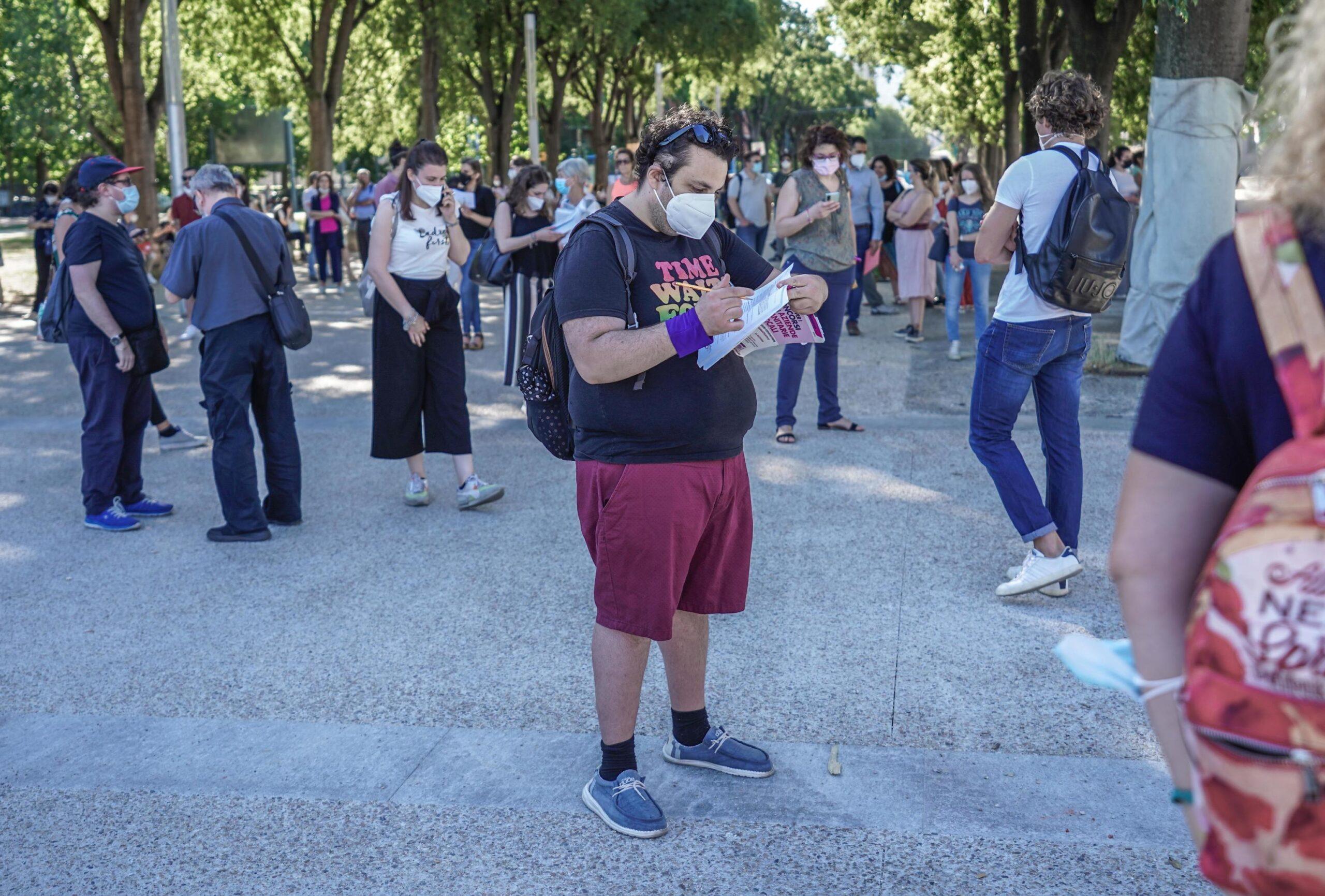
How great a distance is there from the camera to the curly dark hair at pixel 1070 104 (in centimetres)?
476

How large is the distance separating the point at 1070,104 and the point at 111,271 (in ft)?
14.7

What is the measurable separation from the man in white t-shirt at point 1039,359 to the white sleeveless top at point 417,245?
108 inches

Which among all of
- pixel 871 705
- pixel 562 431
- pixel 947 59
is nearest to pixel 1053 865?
pixel 871 705

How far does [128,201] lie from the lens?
6422 mm

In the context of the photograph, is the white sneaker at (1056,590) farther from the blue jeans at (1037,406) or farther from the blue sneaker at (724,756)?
the blue sneaker at (724,756)

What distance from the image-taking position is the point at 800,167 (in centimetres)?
815

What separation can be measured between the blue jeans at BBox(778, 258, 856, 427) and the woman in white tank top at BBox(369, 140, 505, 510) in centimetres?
204

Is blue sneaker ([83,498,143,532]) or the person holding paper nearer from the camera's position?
the person holding paper

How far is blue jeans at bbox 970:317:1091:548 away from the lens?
195 inches

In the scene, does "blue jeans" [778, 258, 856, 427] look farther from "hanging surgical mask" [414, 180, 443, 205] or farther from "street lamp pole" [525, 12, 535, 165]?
"street lamp pole" [525, 12, 535, 165]

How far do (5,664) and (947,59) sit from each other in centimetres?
2550

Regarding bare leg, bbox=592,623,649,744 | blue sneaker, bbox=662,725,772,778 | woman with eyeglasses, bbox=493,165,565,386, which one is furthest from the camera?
woman with eyeglasses, bbox=493,165,565,386

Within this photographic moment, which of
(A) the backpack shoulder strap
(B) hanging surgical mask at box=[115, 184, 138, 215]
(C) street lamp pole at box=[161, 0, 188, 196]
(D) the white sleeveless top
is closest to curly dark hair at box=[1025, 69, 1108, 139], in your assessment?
(D) the white sleeveless top

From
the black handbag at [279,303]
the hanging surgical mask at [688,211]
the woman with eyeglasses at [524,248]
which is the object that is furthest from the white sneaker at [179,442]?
the hanging surgical mask at [688,211]
